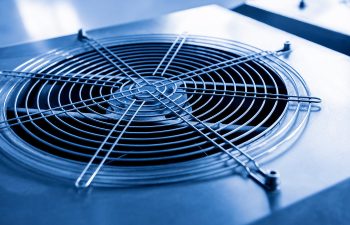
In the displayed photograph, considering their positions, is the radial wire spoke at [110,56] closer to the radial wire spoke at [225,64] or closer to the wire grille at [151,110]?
the wire grille at [151,110]

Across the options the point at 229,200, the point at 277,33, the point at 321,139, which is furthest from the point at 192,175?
the point at 277,33

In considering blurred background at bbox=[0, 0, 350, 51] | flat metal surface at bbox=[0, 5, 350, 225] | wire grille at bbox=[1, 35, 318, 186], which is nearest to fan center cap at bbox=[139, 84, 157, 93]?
wire grille at bbox=[1, 35, 318, 186]

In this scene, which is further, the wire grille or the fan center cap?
the fan center cap

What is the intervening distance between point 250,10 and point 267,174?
1229mm

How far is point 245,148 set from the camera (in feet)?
2.76

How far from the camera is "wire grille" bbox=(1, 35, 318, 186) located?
0.83 m

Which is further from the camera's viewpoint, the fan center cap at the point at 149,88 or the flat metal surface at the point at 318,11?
the flat metal surface at the point at 318,11

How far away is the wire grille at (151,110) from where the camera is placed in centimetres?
83

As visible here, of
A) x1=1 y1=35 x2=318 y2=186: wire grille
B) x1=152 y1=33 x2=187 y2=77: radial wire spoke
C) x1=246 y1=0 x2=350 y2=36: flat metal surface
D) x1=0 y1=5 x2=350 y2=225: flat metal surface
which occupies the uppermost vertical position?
x1=246 y1=0 x2=350 y2=36: flat metal surface

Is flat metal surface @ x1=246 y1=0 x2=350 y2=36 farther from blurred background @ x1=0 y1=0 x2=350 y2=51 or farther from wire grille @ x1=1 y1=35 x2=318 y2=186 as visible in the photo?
wire grille @ x1=1 y1=35 x2=318 y2=186

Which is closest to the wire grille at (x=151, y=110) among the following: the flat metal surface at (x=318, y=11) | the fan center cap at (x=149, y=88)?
Answer: the fan center cap at (x=149, y=88)

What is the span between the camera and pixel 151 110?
3.29 feet

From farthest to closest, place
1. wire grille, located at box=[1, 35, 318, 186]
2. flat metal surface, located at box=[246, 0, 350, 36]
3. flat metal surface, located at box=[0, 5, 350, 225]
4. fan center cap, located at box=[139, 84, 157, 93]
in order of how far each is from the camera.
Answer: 1. flat metal surface, located at box=[246, 0, 350, 36]
2. fan center cap, located at box=[139, 84, 157, 93]
3. wire grille, located at box=[1, 35, 318, 186]
4. flat metal surface, located at box=[0, 5, 350, 225]

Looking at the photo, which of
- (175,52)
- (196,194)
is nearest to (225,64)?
(175,52)
